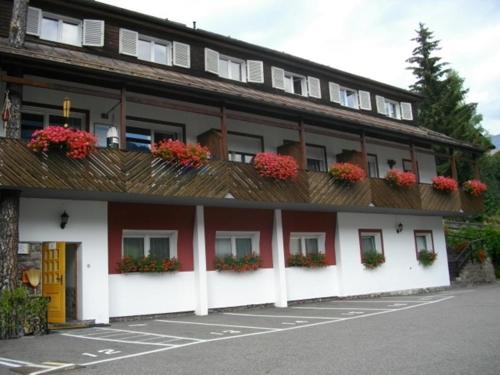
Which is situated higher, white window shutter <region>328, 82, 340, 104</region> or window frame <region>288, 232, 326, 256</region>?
white window shutter <region>328, 82, 340, 104</region>

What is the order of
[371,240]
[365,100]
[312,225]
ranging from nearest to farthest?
[312,225]
[371,240]
[365,100]

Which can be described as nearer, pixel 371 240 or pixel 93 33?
pixel 93 33

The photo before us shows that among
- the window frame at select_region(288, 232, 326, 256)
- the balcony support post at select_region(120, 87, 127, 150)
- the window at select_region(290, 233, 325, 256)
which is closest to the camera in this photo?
the balcony support post at select_region(120, 87, 127, 150)

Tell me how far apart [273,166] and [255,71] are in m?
5.43

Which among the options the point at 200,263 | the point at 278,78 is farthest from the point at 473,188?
the point at 200,263

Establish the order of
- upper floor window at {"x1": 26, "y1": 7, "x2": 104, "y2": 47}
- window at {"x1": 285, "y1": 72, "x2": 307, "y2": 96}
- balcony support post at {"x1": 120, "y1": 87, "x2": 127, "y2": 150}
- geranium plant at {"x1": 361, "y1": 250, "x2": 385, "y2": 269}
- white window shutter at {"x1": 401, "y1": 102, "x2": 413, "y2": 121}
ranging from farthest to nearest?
white window shutter at {"x1": 401, "y1": 102, "x2": 413, "y2": 121} < window at {"x1": 285, "y1": 72, "x2": 307, "y2": 96} < geranium plant at {"x1": 361, "y1": 250, "x2": 385, "y2": 269} < upper floor window at {"x1": 26, "y1": 7, "x2": 104, "y2": 47} < balcony support post at {"x1": 120, "y1": 87, "x2": 127, "y2": 150}

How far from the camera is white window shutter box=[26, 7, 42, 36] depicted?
14094mm

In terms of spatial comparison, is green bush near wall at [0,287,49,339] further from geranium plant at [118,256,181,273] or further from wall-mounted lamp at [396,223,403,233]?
wall-mounted lamp at [396,223,403,233]

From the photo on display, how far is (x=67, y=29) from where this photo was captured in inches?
592

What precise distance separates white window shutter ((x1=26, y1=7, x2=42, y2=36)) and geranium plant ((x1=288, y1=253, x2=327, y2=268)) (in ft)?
32.7

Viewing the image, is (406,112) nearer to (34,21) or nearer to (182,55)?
(182,55)

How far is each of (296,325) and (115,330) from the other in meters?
3.82

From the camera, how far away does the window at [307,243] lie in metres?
17.1

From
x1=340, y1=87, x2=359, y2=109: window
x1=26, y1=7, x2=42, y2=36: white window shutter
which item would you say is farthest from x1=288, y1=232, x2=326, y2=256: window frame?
x1=26, y1=7, x2=42, y2=36: white window shutter
